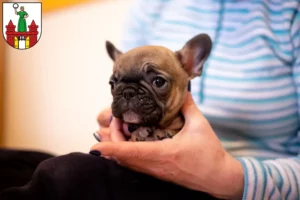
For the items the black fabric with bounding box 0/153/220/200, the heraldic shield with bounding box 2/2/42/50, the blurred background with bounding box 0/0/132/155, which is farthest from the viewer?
the blurred background with bounding box 0/0/132/155

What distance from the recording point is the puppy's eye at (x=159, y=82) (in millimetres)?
767

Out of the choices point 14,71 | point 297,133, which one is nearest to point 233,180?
point 297,133

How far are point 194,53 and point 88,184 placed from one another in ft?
1.29

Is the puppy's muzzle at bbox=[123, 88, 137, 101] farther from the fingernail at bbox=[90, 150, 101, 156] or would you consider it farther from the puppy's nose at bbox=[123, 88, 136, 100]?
the fingernail at bbox=[90, 150, 101, 156]

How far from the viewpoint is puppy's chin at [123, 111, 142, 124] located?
75 centimetres

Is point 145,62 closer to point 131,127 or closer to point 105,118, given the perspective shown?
point 131,127

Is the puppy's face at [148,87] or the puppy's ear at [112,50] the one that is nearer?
the puppy's face at [148,87]

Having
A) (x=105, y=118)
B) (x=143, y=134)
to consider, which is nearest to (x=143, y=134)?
(x=143, y=134)

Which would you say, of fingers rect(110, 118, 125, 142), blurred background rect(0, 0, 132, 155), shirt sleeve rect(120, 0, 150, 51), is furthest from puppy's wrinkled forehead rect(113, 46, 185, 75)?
blurred background rect(0, 0, 132, 155)

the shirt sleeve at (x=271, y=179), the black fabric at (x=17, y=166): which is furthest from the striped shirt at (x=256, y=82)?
the black fabric at (x=17, y=166)

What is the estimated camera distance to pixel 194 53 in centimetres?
89

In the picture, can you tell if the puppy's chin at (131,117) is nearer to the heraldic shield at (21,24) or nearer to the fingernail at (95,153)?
the fingernail at (95,153)

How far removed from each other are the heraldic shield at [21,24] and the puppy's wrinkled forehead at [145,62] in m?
0.17

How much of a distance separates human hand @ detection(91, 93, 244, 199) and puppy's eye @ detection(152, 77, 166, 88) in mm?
72
